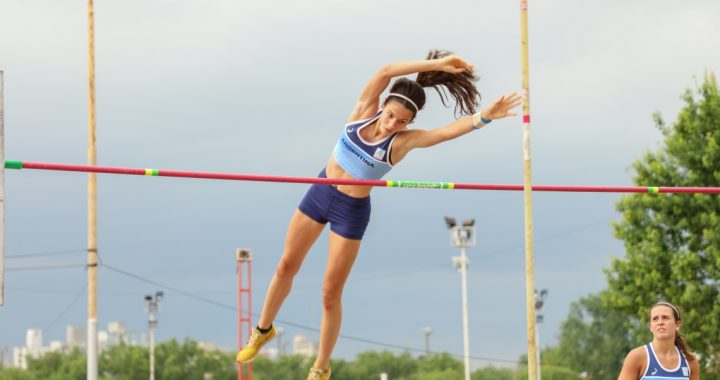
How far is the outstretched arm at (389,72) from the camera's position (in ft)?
26.3

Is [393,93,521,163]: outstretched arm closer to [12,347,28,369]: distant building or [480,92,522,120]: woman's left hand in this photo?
[480,92,522,120]: woman's left hand

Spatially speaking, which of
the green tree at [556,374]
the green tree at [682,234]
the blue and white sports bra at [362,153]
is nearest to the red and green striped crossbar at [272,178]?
the blue and white sports bra at [362,153]

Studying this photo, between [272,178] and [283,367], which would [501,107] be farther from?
[283,367]

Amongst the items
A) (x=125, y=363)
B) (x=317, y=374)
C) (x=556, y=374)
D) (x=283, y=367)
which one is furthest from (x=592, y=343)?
(x=317, y=374)

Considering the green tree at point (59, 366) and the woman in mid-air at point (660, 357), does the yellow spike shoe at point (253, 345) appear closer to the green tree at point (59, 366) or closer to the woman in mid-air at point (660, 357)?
the woman in mid-air at point (660, 357)

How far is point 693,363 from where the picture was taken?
8055mm

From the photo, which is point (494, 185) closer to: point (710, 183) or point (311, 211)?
point (311, 211)

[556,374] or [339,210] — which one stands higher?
[556,374]

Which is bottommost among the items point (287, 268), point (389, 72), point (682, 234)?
point (287, 268)

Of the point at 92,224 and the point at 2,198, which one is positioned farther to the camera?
the point at 92,224

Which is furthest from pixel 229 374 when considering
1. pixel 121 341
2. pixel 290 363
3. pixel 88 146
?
pixel 88 146

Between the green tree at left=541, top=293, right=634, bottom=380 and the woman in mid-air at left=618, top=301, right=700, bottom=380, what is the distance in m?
47.7

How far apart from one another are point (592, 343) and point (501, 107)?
51.3 meters

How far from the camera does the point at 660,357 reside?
7.80 metres
